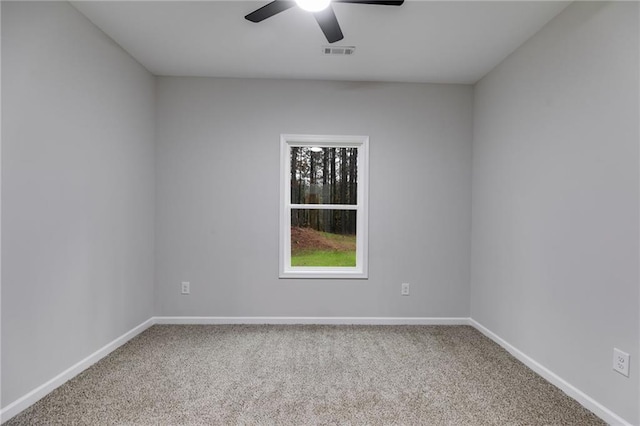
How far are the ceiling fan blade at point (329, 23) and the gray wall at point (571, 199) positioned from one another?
1593mm

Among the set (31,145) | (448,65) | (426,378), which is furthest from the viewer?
(448,65)

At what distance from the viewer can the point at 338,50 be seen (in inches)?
109

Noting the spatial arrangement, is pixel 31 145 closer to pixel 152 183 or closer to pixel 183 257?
pixel 152 183

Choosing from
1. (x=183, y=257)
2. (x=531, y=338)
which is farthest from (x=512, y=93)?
(x=183, y=257)

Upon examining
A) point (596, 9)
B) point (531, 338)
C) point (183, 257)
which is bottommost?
point (531, 338)

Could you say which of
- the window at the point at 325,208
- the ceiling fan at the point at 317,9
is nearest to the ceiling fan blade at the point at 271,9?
the ceiling fan at the point at 317,9

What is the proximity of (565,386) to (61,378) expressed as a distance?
343 cm

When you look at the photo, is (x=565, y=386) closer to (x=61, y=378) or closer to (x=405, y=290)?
(x=405, y=290)

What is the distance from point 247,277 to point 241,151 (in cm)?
135

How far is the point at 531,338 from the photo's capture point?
2.52m

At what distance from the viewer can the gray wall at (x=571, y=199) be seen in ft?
5.86

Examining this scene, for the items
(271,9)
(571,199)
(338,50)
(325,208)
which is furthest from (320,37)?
(571,199)

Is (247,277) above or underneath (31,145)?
underneath

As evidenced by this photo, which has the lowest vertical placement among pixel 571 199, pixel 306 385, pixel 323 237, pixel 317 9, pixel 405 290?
pixel 306 385
